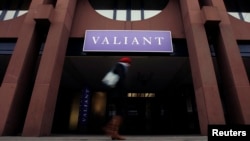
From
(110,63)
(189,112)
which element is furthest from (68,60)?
(189,112)

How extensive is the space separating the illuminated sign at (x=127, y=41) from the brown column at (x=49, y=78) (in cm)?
106

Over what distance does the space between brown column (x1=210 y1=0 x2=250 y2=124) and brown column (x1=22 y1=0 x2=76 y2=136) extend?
6.34 metres

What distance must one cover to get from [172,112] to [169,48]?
8.80 m

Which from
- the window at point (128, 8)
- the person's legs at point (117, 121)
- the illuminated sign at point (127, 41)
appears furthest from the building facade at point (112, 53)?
the person's legs at point (117, 121)

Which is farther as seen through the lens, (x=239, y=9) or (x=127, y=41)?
(x=239, y=9)

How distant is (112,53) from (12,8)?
249 inches

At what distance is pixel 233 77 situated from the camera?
22.0 ft

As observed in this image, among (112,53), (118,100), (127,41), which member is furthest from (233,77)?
(118,100)

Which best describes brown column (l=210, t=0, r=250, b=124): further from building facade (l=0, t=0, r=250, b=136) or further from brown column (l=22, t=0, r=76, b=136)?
brown column (l=22, t=0, r=76, b=136)

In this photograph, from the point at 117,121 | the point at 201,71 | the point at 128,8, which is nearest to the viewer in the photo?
the point at 117,121

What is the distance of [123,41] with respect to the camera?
7.77 m

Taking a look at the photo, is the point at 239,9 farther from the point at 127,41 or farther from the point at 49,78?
the point at 49,78

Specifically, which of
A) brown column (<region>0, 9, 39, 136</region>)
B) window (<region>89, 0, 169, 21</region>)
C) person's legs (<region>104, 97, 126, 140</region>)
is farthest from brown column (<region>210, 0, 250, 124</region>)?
brown column (<region>0, 9, 39, 136</region>)

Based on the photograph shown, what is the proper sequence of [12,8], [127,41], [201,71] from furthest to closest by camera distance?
1. [12,8]
2. [127,41]
3. [201,71]
